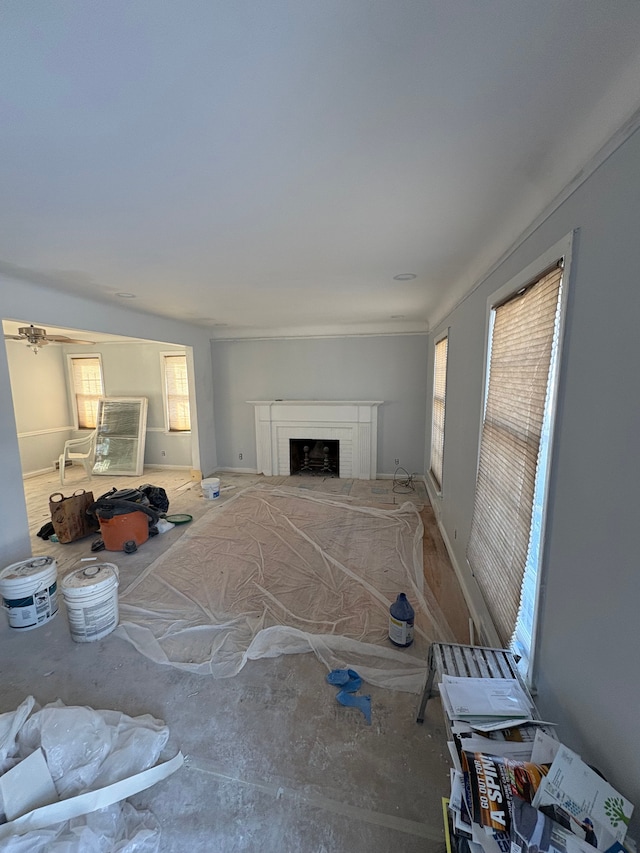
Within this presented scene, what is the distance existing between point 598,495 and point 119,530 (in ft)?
12.1

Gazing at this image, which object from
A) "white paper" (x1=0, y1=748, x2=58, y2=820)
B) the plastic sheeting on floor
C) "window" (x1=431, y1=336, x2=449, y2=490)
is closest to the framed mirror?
the plastic sheeting on floor

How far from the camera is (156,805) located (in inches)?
51.1

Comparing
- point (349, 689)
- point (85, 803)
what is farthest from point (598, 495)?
point (85, 803)

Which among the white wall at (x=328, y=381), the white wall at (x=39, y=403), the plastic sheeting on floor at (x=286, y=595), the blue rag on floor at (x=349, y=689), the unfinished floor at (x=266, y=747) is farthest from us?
→ the white wall at (x=39, y=403)

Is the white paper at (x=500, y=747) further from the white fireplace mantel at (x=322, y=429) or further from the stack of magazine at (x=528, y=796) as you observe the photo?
the white fireplace mantel at (x=322, y=429)

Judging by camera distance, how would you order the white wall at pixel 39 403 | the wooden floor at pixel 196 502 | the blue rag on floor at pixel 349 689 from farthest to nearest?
the white wall at pixel 39 403
the wooden floor at pixel 196 502
the blue rag on floor at pixel 349 689

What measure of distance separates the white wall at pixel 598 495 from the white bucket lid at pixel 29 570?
286cm

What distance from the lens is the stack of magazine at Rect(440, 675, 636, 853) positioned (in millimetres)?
766

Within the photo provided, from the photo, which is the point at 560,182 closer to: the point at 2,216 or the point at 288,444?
the point at 2,216

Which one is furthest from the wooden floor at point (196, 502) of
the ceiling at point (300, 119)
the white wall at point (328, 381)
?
the ceiling at point (300, 119)

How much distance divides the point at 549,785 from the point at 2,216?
10.1 ft

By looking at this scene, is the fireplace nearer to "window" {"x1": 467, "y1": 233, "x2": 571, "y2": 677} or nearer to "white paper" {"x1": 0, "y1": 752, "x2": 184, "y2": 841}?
"window" {"x1": 467, "y1": 233, "x2": 571, "y2": 677}

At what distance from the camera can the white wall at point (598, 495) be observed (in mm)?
852

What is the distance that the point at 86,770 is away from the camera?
4.32ft
